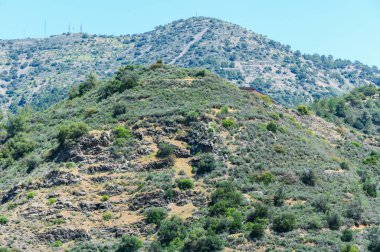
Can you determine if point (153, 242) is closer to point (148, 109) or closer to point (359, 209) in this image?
point (359, 209)

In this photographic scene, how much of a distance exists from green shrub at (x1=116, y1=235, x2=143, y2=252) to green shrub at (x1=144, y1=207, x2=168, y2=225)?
3887mm

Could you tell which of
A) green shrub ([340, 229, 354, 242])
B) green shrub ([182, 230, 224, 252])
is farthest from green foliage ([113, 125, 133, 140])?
green shrub ([340, 229, 354, 242])

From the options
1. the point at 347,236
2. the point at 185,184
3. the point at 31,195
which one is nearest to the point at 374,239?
the point at 347,236

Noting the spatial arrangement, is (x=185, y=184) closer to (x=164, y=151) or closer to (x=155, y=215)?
(x=155, y=215)

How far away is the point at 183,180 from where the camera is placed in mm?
68312

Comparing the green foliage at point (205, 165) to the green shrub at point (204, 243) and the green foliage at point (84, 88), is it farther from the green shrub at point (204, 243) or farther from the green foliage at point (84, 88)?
the green foliage at point (84, 88)

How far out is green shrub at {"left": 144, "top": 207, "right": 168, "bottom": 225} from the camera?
209 feet

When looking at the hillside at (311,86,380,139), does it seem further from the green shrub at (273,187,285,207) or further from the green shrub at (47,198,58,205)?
the green shrub at (47,198,58,205)

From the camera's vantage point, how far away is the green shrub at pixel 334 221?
6047cm

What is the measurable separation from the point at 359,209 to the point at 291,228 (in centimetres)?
783

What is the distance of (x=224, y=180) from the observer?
69000 millimetres

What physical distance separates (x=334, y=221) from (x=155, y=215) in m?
16.8

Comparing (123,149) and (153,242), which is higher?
(123,149)

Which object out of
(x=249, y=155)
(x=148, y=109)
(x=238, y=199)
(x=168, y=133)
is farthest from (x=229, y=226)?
(x=148, y=109)
